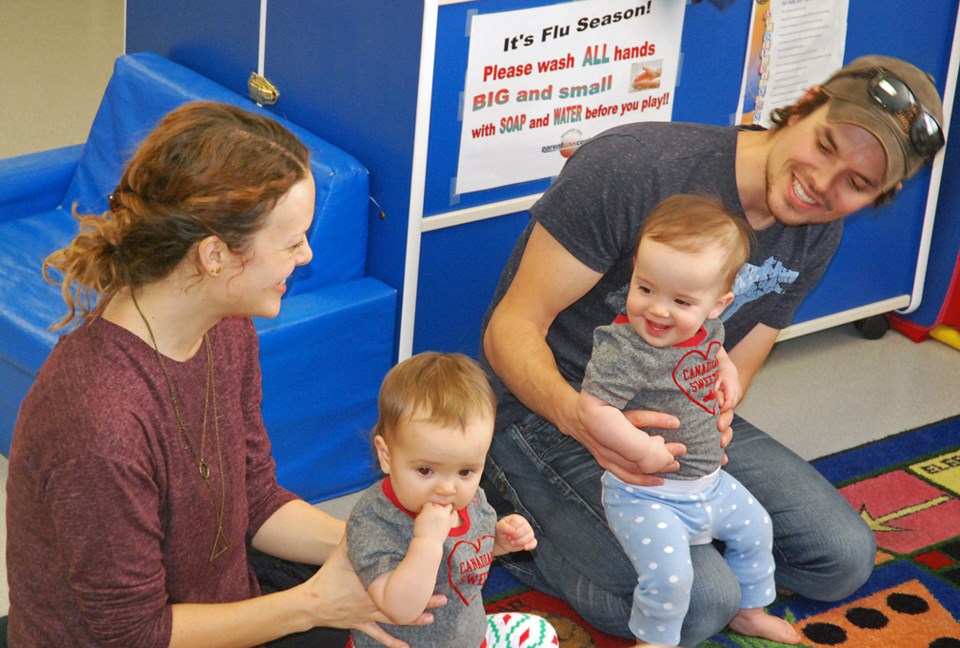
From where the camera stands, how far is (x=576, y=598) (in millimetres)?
2322

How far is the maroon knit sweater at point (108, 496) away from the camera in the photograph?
1.44 m

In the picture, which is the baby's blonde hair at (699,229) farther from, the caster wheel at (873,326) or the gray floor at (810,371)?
the caster wheel at (873,326)

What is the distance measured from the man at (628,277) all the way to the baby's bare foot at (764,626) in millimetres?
98

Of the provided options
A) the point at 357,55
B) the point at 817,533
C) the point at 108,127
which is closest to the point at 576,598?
the point at 817,533

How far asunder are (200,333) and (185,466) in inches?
6.6

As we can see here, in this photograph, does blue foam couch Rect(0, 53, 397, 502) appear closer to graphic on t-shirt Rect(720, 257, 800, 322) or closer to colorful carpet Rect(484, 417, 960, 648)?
colorful carpet Rect(484, 417, 960, 648)

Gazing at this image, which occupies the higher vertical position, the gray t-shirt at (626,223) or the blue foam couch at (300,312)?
the gray t-shirt at (626,223)

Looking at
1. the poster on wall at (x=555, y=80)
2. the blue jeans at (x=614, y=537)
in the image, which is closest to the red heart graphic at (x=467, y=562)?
the blue jeans at (x=614, y=537)

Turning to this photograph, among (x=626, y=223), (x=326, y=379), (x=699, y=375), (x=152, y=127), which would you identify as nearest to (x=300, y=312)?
(x=326, y=379)

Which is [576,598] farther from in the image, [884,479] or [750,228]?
[884,479]

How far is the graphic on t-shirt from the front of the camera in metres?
2.29

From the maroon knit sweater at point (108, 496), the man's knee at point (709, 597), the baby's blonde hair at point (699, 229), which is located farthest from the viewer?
the man's knee at point (709, 597)

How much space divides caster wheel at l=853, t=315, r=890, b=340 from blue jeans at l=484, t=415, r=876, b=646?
1129 mm

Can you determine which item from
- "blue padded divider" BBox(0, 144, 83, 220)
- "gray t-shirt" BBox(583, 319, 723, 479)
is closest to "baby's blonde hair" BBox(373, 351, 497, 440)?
"gray t-shirt" BBox(583, 319, 723, 479)
